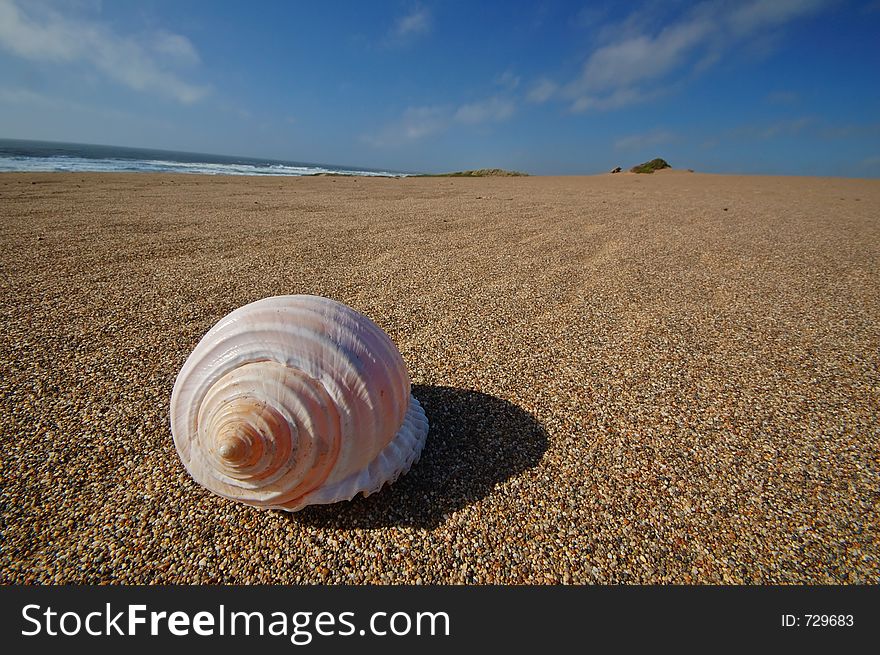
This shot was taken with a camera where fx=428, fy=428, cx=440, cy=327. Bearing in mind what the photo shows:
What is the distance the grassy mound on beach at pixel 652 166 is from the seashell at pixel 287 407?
27694 mm

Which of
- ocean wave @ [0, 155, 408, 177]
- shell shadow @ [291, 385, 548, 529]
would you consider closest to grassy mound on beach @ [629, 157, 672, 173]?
ocean wave @ [0, 155, 408, 177]

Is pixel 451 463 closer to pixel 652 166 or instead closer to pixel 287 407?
pixel 287 407

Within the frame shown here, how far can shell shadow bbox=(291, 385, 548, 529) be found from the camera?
1.73 metres

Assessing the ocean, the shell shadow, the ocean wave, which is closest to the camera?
the shell shadow

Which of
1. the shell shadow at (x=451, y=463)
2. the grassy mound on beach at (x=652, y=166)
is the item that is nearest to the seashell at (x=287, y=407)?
the shell shadow at (x=451, y=463)

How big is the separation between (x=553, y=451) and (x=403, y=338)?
4.93 feet

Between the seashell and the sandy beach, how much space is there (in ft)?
0.72

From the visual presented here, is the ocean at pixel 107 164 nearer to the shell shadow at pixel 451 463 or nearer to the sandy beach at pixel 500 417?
the sandy beach at pixel 500 417

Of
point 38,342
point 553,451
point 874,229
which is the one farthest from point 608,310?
point 874,229

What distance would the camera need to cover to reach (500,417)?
2.33 meters

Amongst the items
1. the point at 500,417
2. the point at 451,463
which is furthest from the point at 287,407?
the point at 500,417

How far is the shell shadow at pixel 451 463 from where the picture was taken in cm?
173

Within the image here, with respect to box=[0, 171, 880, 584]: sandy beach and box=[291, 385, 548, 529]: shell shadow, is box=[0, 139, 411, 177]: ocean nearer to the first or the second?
box=[0, 171, 880, 584]: sandy beach

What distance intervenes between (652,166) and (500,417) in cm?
2797
